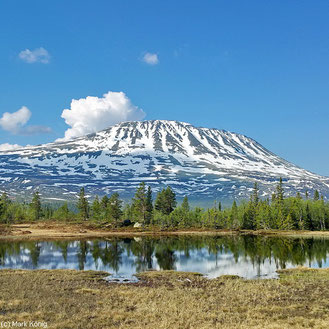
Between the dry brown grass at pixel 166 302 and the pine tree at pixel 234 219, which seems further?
the pine tree at pixel 234 219

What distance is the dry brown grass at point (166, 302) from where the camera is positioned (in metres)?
21.9

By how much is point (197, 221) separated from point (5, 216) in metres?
88.6

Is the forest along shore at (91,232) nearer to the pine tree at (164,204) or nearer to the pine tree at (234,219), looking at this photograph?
the pine tree at (234,219)

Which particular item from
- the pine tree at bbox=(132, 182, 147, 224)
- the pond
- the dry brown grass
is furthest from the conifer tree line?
the dry brown grass

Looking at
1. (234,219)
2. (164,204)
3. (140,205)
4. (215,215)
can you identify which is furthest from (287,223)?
(140,205)

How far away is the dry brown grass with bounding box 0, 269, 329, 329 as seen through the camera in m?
21.9

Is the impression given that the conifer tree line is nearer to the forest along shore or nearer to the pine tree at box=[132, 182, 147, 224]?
the pine tree at box=[132, 182, 147, 224]

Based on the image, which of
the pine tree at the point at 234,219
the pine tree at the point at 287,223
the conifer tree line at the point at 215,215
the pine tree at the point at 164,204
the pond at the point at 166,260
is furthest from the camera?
the pine tree at the point at 164,204

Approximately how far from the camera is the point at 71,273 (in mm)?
43781

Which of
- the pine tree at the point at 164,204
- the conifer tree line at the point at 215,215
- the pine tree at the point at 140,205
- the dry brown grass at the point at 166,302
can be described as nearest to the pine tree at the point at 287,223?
the conifer tree line at the point at 215,215

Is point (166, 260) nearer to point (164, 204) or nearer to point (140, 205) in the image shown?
point (140, 205)

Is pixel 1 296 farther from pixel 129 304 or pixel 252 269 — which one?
pixel 252 269

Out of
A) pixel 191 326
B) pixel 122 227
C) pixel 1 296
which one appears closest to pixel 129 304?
pixel 191 326

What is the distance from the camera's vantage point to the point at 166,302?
88.1ft
